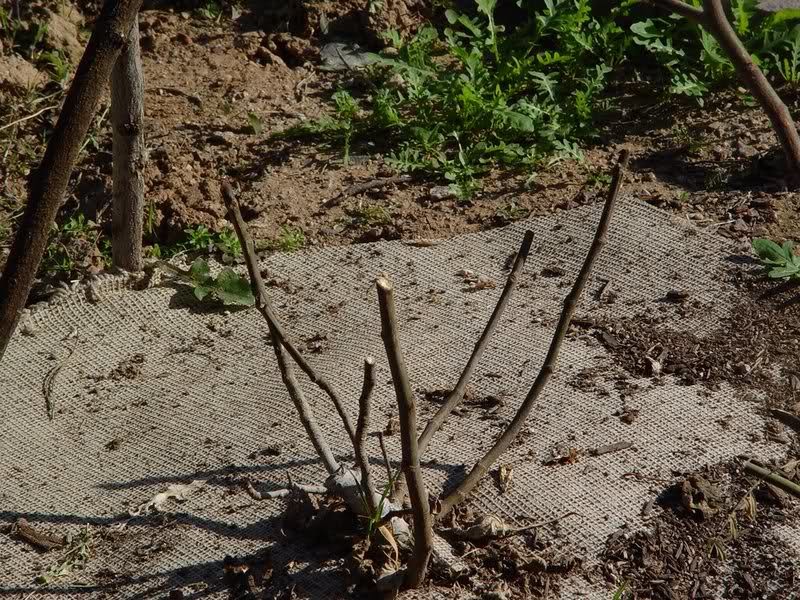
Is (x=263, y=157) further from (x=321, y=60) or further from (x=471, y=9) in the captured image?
(x=471, y=9)

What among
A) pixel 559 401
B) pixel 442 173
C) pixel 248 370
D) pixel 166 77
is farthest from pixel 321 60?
pixel 559 401

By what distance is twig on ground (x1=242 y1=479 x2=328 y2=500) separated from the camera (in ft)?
7.75

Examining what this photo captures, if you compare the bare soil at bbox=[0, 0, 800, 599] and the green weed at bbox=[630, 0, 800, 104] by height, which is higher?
the green weed at bbox=[630, 0, 800, 104]

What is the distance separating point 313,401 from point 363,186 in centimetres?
131

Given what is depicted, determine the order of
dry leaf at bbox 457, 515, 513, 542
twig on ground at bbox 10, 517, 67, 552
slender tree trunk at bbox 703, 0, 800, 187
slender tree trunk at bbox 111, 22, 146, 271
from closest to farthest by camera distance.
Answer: slender tree trunk at bbox 703, 0, 800, 187 < dry leaf at bbox 457, 515, 513, 542 < twig on ground at bbox 10, 517, 67, 552 < slender tree trunk at bbox 111, 22, 146, 271

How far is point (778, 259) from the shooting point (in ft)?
10.4

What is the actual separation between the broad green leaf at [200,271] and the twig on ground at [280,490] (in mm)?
1011

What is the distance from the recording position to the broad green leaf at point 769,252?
3.17 metres

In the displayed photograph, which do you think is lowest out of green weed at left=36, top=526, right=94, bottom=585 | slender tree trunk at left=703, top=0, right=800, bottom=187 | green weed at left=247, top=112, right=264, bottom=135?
green weed at left=36, top=526, right=94, bottom=585

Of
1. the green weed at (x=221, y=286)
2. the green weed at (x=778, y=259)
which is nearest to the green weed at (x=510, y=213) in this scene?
the green weed at (x=778, y=259)

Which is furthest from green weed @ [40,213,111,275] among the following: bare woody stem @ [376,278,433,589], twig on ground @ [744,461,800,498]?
twig on ground @ [744,461,800,498]

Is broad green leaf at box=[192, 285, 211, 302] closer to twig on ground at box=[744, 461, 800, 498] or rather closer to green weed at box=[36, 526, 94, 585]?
green weed at box=[36, 526, 94, 585]

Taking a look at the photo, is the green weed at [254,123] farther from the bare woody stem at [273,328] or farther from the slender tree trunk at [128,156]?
the bare woody stem at [273,328]

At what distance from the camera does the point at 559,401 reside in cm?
274
